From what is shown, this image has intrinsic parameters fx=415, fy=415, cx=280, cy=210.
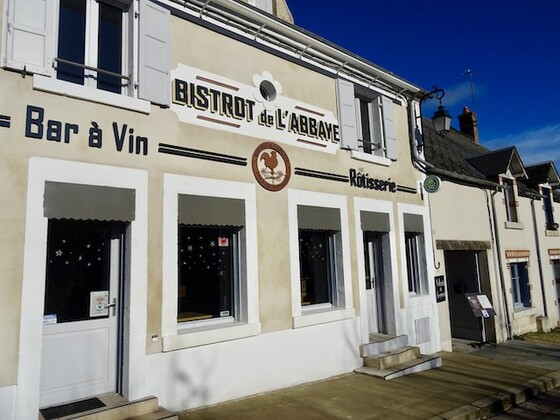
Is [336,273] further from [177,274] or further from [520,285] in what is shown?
[520,285]

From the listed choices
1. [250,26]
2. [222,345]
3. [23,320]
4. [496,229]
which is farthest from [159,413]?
[496,229]

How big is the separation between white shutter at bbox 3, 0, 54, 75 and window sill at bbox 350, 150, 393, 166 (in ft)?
15.7

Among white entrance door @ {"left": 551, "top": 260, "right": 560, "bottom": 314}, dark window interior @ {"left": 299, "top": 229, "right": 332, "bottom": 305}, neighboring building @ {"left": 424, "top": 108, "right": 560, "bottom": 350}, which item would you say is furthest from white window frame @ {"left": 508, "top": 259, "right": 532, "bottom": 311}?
dark window interior @ {"left": 299, "top": 229, "right": 332, "bottom": 305}

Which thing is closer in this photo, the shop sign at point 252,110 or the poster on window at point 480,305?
the shop sign at point 252,110

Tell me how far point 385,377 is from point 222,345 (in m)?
2.66

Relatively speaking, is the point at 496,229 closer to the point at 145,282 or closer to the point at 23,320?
the point at 145,282

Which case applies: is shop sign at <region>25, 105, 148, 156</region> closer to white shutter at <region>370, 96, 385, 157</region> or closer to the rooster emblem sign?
the rooster emblem sign

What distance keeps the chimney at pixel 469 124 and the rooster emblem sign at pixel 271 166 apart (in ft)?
46.4

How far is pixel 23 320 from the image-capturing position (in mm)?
3836

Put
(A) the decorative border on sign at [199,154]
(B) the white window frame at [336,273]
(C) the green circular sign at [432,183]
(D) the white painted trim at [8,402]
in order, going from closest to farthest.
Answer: (D) the white painted trim at [8,402], (A) the decorative border on sign at [199,154], (B) the white window frame at [336,273], (C) the green circular sign at [432,183]

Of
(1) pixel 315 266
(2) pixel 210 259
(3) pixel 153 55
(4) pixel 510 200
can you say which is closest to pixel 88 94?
(3) pixel 153 55

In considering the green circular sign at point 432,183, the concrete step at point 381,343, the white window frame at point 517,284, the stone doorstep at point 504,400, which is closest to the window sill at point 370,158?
the green circular sign at point 432,183

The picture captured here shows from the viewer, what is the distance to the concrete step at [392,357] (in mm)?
6578

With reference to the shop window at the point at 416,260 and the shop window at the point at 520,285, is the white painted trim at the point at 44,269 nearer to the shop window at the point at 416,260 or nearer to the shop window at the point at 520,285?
the shop window at the point at 416,260
